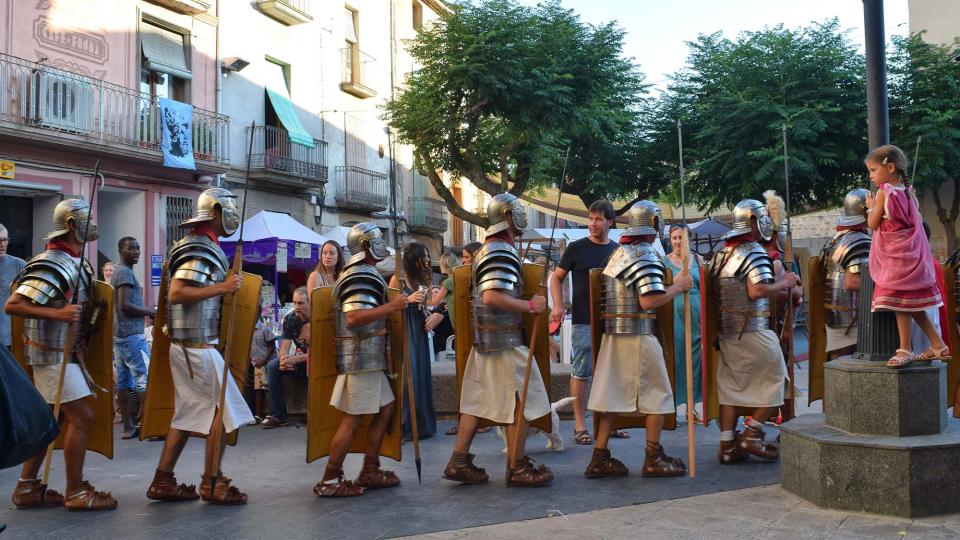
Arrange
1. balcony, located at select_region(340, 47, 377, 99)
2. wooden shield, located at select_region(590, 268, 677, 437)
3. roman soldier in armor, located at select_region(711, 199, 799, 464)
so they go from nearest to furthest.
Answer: wooden shield, located at select_region(590, 268, 677, 437) < roman soldier in armor, located at select_region(711, 199, 799, 464) < balcony, located at select_region(340, 47, 377, 99)

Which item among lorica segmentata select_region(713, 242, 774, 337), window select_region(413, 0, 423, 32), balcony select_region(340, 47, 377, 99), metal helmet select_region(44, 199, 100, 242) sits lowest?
lorica segmentata select_region(713, 242, 774, 337)

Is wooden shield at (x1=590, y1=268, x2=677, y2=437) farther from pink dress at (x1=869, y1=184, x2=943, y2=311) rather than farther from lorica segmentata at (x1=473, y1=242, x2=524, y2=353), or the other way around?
pink dress at (x1=869, y1=184, x2=943, y2=311)

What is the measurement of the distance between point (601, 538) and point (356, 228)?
2.42 m

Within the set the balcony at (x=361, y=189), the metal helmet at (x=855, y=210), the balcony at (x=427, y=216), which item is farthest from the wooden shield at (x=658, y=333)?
the balcony at (x=427, y=216)

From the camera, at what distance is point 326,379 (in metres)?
5.76

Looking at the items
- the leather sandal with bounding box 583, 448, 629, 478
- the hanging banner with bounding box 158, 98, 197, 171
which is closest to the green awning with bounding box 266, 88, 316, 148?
the hanging banner with bounding box 158, 98, 197, 171

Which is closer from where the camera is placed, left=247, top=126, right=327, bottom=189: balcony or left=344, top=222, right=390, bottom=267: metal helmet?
left=344, top=222, right=390, bottom=267: metal helmet

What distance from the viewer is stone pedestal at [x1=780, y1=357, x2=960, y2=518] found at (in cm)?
464

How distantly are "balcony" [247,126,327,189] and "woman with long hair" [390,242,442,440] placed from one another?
1305 cm

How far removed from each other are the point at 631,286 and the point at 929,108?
19303 mm

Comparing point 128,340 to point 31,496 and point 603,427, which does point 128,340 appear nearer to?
point 31,496

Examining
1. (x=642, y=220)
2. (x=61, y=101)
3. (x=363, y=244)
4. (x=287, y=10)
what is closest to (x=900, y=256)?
(x=642, y=220)

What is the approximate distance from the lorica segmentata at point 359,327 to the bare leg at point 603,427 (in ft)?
4.73

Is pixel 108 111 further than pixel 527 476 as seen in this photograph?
Yes
